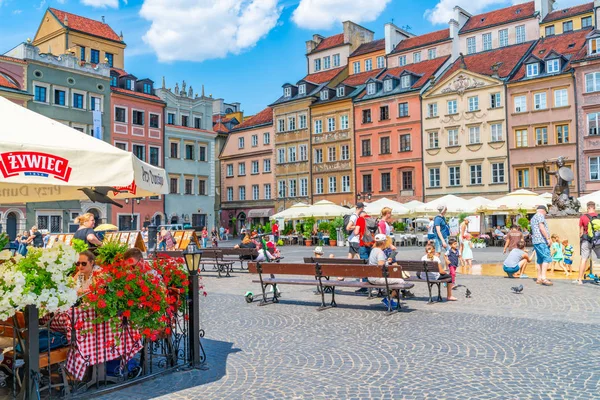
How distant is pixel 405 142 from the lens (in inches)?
1842

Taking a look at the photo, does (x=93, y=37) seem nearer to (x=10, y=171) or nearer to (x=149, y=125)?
(x=149, y=125)

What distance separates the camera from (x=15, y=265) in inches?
196

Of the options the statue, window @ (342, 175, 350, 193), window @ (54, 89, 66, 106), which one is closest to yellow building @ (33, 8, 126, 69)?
window @ (54, 89, 66, 106)

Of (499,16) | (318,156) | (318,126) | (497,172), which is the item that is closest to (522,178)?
(497,172)

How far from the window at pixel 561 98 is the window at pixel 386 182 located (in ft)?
44.6

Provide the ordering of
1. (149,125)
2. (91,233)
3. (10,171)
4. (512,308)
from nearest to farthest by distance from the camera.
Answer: (10,171)
(512,308)
(91,233)
(149,125)

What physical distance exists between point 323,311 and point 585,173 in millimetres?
33095

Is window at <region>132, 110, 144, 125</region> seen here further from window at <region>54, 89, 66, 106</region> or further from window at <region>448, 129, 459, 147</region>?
window at <region>448, 129, 459, 147</region>

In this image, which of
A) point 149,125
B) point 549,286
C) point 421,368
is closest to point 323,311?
point 421,368

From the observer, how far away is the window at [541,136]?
3984cm

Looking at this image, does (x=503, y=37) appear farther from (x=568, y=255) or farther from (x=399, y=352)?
(x=399, y=352)

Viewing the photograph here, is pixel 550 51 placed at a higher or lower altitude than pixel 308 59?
lower

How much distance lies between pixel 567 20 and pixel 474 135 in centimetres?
1388

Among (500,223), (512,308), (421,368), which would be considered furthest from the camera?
(500,223)
